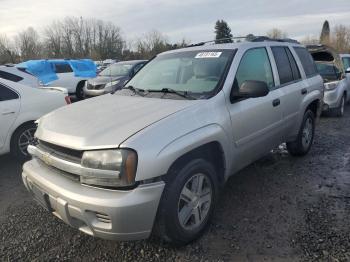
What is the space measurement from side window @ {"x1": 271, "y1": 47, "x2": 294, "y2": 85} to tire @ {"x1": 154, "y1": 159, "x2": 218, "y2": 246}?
202 cm

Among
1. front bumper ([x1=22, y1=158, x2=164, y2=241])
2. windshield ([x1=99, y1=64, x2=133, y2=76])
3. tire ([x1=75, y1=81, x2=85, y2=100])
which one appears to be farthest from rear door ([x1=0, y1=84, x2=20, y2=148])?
tire ([x1=75, y1=81, x2=85, y2=100])

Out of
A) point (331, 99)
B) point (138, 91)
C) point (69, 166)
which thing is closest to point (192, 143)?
point (69, 166)

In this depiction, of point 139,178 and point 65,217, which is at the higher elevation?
point 139,178

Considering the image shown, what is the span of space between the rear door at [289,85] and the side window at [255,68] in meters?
0.24

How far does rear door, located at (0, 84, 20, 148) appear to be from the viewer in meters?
5.10

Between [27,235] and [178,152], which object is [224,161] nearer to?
[178,152]

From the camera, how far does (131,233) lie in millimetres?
2543

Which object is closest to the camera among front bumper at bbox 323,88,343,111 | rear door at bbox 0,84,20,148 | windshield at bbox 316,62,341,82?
rear door at bbox 0,84,20,148

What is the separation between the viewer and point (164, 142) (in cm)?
261

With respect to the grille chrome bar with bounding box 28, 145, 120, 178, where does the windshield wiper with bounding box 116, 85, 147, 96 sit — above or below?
above

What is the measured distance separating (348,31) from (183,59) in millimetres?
40234

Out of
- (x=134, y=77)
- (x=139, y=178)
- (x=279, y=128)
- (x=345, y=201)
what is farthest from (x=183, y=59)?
(x=345, y=201)

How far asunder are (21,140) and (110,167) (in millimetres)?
3510

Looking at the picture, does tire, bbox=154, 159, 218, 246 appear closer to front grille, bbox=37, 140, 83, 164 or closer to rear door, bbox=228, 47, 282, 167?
rear door, bbox=228, 47, 282, 167
